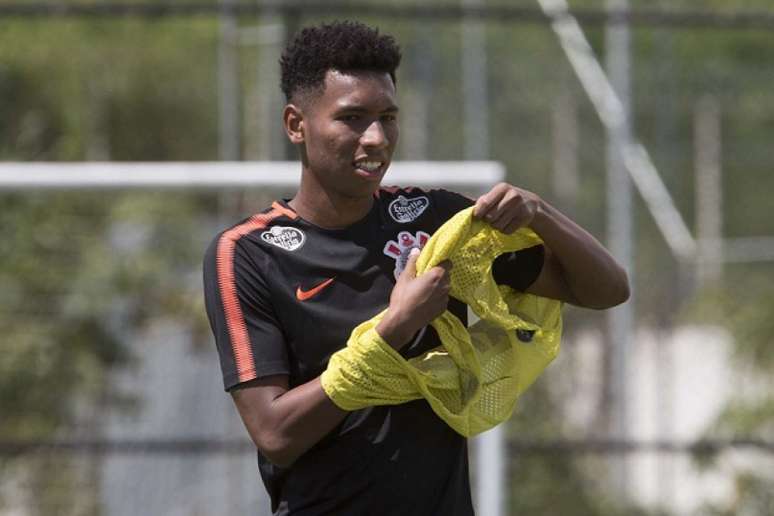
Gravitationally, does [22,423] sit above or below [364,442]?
below

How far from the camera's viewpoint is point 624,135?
25.1ft

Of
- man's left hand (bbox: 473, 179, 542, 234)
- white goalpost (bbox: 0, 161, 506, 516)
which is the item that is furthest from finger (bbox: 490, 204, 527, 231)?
white goalpost (bbox: 0, 161, 506, 516)

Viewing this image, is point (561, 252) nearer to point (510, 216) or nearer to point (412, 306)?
point (510, 216)

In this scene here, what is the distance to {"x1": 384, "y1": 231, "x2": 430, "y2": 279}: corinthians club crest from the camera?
114 inches

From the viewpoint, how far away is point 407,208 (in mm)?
2990

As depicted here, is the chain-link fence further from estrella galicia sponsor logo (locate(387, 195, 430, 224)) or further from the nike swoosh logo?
the nike swoosh logo

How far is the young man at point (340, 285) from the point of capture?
2.81 meters

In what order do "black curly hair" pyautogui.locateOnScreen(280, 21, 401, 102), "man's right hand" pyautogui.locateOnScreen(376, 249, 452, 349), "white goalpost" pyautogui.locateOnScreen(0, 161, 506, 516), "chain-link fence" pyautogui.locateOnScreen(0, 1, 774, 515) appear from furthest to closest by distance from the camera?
1. "chain-link fence" pyautogui.locateOnScreen(0, 1, 774, 515)
2. "white goalpost" pyautogui.locateOnScreen(0, 161, 506, 516)
3. "black curly hair" pyautogui.locateOnScreen(280, 21, 401, 102)
4. "man's right hand" pyautogui.locateOnScreen(376, 249, 452, 349)

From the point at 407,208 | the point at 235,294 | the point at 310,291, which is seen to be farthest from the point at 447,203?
the point at 235,294

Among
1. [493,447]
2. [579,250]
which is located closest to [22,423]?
[493,447]

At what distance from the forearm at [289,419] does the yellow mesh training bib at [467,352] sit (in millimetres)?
29

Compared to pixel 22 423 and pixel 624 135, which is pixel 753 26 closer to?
pixel 624 135

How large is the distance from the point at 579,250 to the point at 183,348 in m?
3.91

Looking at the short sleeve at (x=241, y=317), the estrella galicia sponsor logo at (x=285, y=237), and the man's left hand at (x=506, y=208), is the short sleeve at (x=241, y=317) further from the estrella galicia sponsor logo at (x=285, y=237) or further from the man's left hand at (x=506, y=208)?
the man's left hand at (x=506, y=208)
